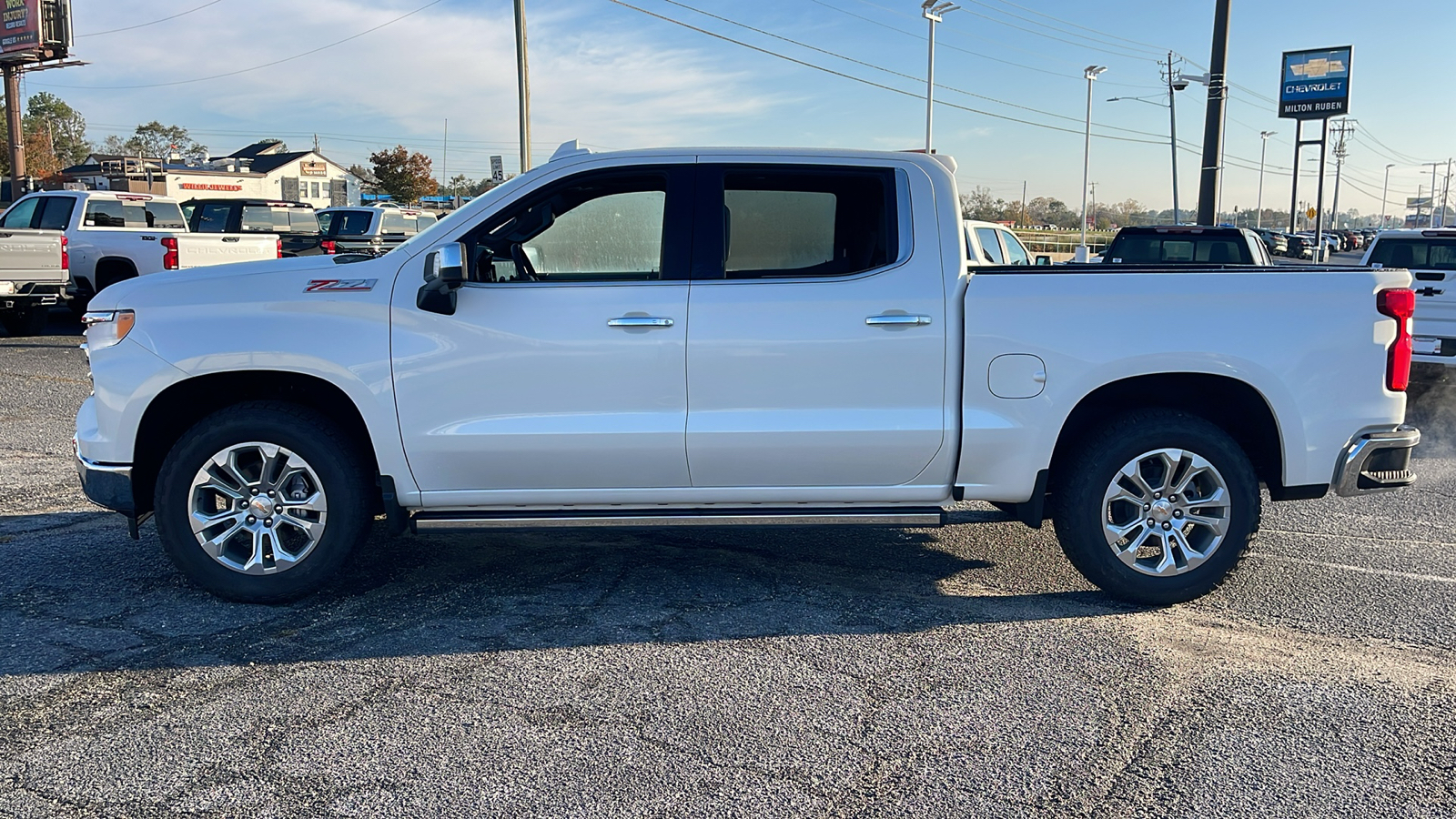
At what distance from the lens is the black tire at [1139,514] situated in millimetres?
4781

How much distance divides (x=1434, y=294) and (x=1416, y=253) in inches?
53.3

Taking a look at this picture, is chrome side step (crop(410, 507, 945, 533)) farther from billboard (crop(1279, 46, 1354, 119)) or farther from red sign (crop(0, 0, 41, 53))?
billboard (crop(1279, 46, 1354, 119))

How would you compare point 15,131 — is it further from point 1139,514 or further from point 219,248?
point 1139,514

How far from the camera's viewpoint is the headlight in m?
4.75

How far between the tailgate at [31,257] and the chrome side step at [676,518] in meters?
13.2

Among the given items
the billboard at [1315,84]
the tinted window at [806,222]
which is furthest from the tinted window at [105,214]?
the billboard at [1315,84]

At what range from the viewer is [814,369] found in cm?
470

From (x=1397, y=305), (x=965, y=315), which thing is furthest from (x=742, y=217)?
(x=1397, y=305)

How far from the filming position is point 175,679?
4023 mm

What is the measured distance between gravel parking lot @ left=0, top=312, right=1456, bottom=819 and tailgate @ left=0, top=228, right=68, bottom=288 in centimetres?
1097

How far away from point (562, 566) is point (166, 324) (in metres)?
2.07

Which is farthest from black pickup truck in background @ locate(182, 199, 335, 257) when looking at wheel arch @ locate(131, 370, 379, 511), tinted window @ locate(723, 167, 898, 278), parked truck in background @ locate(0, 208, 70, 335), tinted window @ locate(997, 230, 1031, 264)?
tinted window @ locate(723, 167, 898, 278)

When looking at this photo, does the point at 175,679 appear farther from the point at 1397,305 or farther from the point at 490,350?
the point at 1397,305

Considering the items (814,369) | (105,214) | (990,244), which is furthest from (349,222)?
(814,369)
